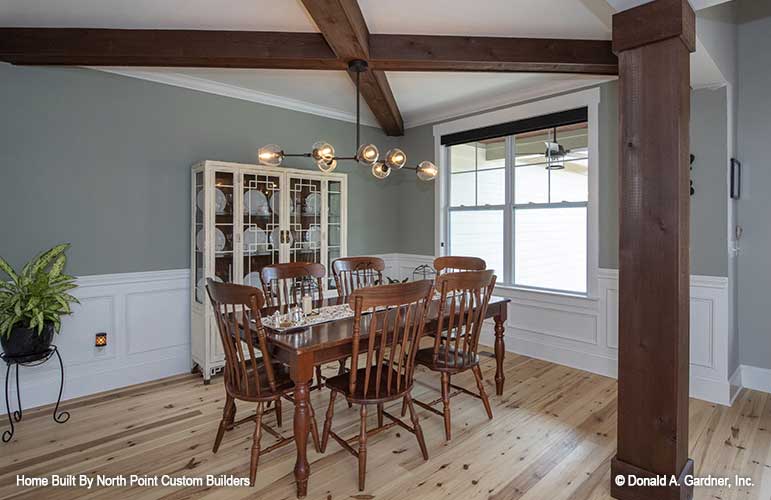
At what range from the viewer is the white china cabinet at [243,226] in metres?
3.55

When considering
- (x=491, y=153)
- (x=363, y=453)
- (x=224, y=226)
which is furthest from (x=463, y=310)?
(x=491, y=153)

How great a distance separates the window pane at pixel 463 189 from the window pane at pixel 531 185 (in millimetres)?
543

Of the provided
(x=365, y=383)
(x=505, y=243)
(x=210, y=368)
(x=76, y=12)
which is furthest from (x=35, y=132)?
(x=505, y=243)

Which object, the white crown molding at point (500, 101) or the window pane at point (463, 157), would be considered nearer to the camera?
the white crown molding at point (500, 101)

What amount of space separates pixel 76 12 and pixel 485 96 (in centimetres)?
339

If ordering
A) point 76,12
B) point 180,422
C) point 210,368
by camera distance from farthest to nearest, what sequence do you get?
point 210,368
point 180,422
point 76,12

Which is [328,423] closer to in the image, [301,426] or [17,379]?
[301,426]

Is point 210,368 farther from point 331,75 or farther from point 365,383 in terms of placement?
point 331,75

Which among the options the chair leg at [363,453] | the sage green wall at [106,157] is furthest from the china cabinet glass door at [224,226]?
the chair leg at [363,453]

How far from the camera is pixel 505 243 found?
14.6 feet

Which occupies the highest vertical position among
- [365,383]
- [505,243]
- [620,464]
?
[505,243]

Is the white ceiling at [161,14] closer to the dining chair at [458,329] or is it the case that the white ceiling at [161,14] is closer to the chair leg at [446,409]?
the dining chair at [458,329]

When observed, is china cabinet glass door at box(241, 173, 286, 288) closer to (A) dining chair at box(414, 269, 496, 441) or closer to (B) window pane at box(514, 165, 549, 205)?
(A) dining chair at box(414, 269, 496, 441)

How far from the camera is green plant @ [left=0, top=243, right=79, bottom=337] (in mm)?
2672
